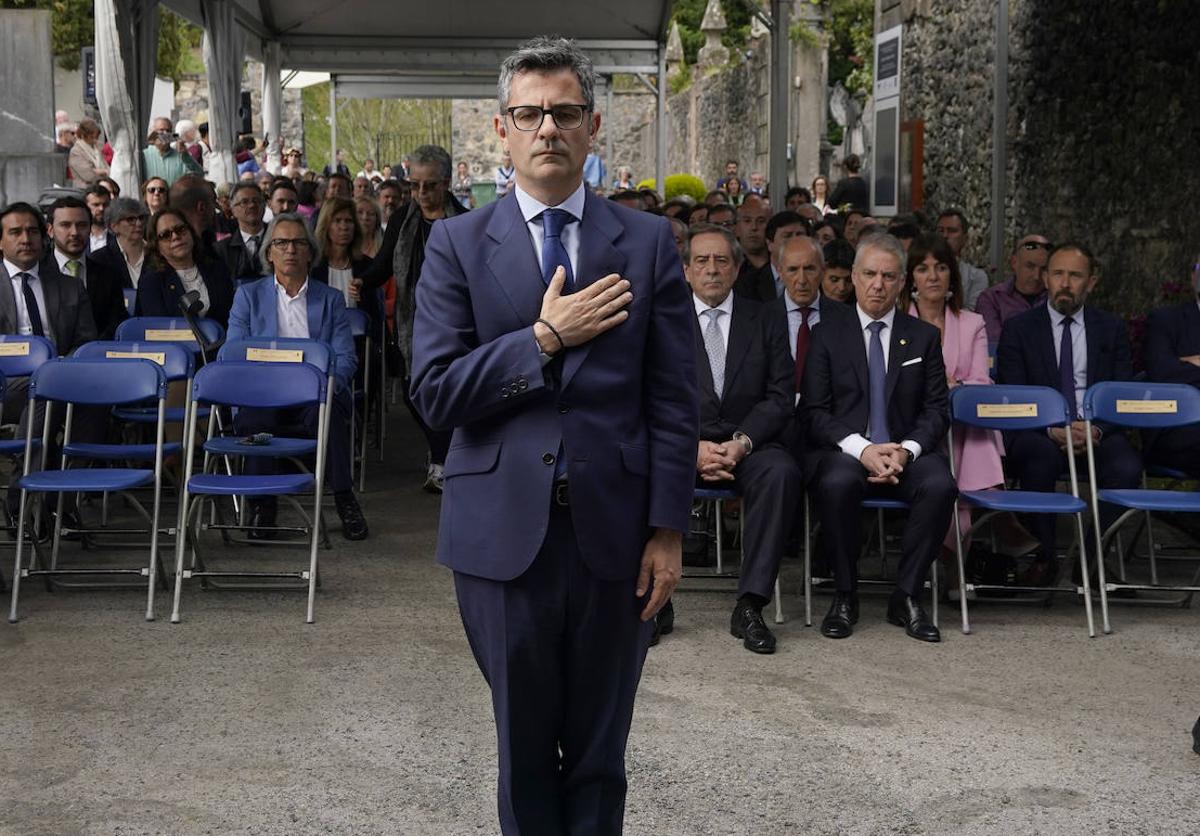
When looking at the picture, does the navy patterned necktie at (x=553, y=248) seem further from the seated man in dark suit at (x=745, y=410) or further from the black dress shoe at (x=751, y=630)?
the seated man in dark suit at (x=745, y=410)

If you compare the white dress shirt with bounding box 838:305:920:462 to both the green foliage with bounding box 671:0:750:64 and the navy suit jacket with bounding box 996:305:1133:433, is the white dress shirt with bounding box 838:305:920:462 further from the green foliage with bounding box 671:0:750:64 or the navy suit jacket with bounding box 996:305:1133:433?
the green foliage with bounding box 671:0:750:64

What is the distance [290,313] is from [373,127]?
1708 inches

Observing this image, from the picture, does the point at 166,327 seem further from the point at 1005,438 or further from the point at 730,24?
the point at 730,24

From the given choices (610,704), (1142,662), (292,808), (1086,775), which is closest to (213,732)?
(292,808)

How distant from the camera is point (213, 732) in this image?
194 inches

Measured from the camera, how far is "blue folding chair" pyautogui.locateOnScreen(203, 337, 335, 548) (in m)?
7.05

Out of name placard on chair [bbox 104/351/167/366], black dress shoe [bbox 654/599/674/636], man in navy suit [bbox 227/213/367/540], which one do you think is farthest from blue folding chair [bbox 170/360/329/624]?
black dress shoe [bbox 654/599/674/636]

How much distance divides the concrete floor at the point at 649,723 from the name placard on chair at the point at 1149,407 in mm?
843

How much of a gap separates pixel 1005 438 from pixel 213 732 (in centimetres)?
395

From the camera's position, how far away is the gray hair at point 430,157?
28.5 ft

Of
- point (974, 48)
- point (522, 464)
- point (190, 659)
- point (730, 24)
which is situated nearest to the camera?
point (522, 464)

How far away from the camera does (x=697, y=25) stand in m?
50.5

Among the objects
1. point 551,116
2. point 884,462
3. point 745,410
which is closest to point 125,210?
point 745,410

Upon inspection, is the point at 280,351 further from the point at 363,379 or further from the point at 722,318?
the point at 363,379
